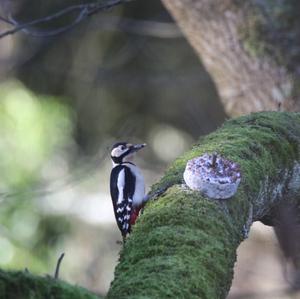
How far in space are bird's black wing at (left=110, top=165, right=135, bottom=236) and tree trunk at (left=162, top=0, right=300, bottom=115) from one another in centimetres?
108

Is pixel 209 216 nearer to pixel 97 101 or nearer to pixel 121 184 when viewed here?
pixel 121 184

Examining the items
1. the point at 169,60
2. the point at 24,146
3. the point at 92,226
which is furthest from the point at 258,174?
the point at 169,60

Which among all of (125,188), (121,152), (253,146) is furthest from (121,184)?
(253,146)

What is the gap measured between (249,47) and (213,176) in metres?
2.88

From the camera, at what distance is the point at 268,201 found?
12.1ft

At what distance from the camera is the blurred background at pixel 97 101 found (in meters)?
9.12

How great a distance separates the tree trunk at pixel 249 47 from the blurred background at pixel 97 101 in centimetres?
285

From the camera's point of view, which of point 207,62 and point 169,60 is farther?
point 169,60

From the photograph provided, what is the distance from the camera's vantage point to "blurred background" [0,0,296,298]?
9117mm

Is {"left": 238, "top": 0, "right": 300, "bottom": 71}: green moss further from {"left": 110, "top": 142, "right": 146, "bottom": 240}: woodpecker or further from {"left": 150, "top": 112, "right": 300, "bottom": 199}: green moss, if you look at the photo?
{"left": 150, "top": 112, "right": 300, "bottom": 199}: green moss

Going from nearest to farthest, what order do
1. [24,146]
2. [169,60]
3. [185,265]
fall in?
[185,265] < [24,146] < [169,60]

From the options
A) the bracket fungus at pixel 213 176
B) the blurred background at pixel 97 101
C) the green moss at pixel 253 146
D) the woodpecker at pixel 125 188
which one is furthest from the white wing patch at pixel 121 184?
the blurred background at pixel 97 101

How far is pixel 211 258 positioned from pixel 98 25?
719 cm

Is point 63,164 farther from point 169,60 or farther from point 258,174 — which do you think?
point 258,174
